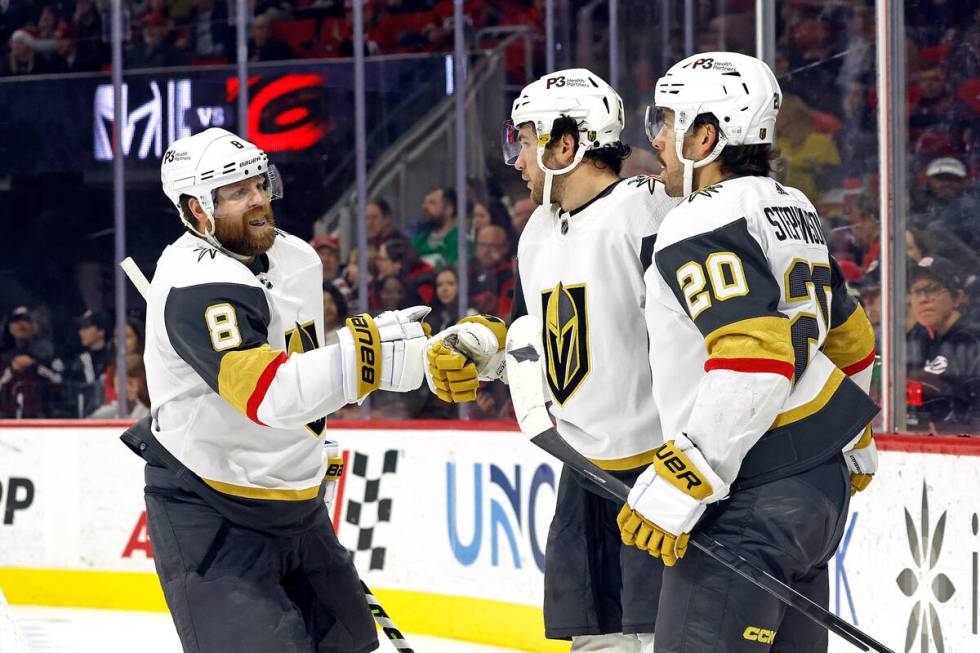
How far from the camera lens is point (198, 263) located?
2613 mm

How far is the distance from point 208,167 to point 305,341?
354 mm

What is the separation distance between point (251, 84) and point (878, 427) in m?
3.98

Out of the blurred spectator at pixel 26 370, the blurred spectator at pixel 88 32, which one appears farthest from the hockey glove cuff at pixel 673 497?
the blurred spectator at pixel 88 32

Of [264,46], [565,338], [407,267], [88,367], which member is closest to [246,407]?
[565,338]

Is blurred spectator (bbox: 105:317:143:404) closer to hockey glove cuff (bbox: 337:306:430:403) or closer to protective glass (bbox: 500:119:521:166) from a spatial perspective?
protective glass (bbox: 500:119:521:166)

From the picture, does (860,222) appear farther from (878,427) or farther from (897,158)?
(878,427)

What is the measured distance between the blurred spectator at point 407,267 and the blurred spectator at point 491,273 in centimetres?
22

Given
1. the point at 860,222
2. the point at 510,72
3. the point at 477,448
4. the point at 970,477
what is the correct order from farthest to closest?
the point at 510,72
the point at 477,448
the point at 860,222
the point at 970,477

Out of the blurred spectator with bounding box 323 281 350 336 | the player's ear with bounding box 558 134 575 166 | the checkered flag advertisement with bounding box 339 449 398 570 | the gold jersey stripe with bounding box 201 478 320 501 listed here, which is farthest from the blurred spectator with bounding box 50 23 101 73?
the gold jersey stripe with bounding box 201 478 320 501

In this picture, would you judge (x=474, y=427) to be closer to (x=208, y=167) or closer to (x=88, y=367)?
(x=88, y=367)

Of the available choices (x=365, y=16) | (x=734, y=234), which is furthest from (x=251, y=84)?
(x=734, y=234)

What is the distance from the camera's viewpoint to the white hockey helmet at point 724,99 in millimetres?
2379

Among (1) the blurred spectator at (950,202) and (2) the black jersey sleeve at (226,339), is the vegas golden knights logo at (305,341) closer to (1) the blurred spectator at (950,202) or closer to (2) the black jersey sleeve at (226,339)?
(2) the black jersey sleeve at (226,339)

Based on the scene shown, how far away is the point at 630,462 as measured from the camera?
2.74 meters
